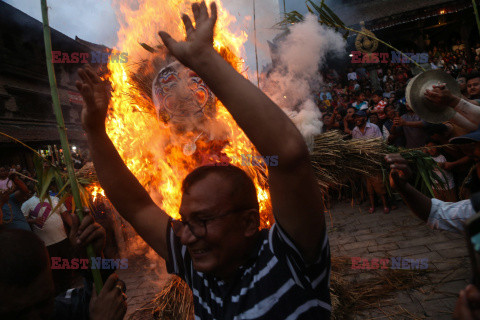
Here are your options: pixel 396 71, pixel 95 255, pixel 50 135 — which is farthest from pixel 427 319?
pixel 50 135

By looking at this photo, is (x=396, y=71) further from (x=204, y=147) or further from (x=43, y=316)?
(x=43, y=316)

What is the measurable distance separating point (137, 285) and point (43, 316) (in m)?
4.44

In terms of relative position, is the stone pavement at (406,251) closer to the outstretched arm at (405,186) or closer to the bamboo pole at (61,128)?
the outstretched arm at (405,186)

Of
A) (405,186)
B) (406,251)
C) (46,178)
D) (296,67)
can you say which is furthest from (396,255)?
(296,67)

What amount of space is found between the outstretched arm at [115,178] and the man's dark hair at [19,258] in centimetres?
42

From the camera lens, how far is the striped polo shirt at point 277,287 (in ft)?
3.66

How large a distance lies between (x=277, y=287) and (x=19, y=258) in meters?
1.13

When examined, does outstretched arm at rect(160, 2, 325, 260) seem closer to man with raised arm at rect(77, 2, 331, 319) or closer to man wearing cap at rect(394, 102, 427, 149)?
man with raised arm at rect(77, 2, 331, 319)

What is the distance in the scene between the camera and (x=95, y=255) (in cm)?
141

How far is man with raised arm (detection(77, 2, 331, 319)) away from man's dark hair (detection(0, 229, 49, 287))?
434 mm

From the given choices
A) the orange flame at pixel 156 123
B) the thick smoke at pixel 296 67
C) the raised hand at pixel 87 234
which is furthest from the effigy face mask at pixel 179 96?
the thick smoke at pixel 296 67

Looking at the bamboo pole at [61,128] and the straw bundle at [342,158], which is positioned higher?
the bamboo pole at [61,128]

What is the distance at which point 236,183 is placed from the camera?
4.21ft

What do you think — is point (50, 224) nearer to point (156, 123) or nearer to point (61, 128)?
point (156, 123)
